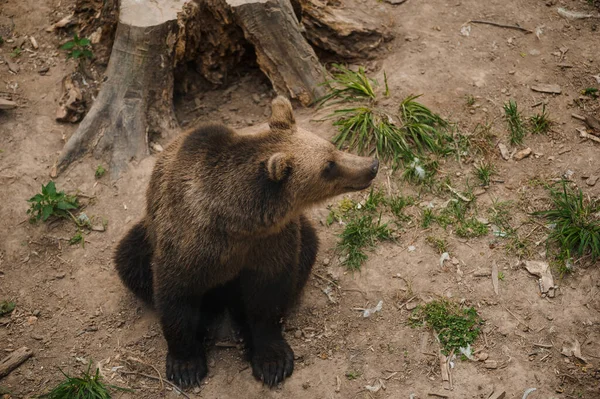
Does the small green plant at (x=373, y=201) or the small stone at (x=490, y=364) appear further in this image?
the small green plant at (x=373, y=201)

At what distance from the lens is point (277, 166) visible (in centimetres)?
488

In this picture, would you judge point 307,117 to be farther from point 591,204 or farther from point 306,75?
point 591,204

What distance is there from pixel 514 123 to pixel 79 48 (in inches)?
194

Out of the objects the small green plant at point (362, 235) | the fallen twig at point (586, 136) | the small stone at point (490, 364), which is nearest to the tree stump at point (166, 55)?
the small green plant at point (362, 235)

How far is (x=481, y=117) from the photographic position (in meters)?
7.30

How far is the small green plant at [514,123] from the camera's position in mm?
7055

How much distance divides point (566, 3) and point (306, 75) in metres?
3.50

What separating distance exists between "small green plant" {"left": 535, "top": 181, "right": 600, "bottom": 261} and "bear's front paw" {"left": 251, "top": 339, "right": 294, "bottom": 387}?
264 centimetres

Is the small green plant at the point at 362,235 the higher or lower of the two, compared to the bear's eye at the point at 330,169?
lower

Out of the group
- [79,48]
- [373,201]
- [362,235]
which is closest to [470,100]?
[373,201]

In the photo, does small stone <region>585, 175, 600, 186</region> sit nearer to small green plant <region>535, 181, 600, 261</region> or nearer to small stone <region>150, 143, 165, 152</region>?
small green plant <region>535, 181, 600, 261</region>

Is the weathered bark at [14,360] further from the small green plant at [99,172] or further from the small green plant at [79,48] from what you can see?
the small green plant at [79,48]

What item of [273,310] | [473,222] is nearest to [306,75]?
[473,222]

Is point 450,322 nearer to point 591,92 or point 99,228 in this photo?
point 591,92
